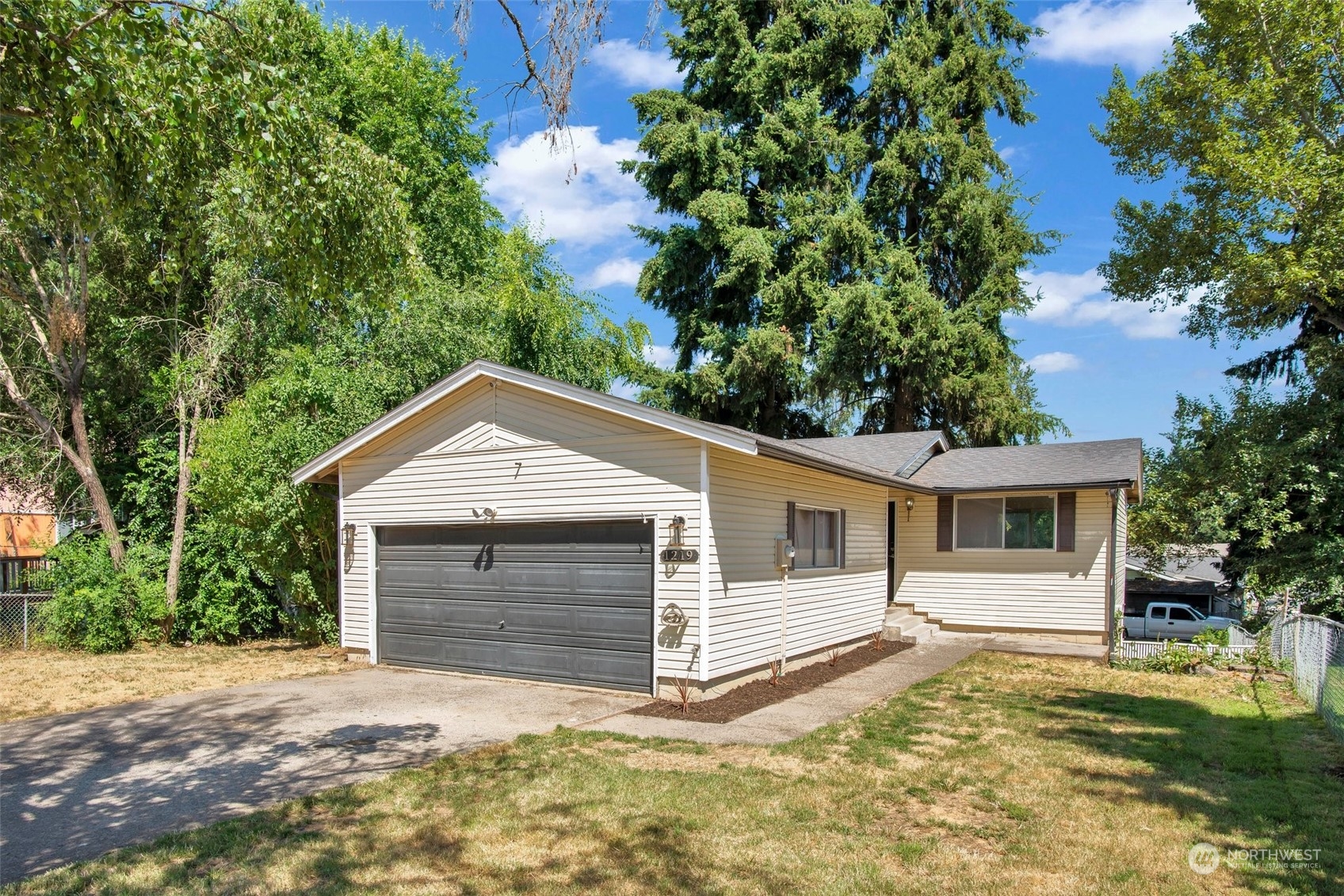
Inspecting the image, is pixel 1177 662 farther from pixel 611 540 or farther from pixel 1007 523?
pixel 611 540

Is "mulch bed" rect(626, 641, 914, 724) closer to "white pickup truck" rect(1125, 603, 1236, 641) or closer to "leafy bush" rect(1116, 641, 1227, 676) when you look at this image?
"leafy bush" rect(1116, 641, 1227, 676)

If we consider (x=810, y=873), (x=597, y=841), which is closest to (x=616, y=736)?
(x=597, y=841)

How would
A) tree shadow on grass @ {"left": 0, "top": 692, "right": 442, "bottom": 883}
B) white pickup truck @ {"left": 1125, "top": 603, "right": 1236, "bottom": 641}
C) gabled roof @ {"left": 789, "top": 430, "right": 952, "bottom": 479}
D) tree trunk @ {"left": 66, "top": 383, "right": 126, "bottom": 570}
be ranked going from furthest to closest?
1. white pickup truck @ {"left": 1125, "top": 603, "right": 1236, "bottom": 641}
2. gabled roof @ {"left": 789, "top": 430, "right": 952, "bottom": 479}
3. tree trunk @ {"left": 66, "top": 383, "right": 126, "bottom": 570}
4. tree shadow on grass @ {"left": 0, "top": 692, "right": 442, "bottom": 883}

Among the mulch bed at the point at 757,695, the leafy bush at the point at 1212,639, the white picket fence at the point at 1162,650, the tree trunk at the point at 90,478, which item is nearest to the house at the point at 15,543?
the tree trunk at the point at 90,478

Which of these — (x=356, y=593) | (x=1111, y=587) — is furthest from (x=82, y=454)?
(x=1111, y=587)

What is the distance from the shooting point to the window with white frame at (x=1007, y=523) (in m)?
15.6

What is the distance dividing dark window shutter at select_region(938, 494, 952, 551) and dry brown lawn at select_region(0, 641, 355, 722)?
1080cm

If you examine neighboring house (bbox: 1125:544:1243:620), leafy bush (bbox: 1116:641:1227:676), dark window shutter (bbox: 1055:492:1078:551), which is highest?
dark window shutter (bbox: 1055:492:1078:551)

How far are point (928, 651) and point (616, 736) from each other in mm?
7860

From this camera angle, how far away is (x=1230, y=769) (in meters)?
7.09

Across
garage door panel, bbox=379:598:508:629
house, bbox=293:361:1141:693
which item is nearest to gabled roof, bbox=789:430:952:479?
house, bbox=293:361:1141:693

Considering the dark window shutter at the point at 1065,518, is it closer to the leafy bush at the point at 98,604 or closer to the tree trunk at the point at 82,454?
the leafy bush at the point at 98,604

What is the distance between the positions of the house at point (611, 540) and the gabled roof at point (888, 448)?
139 centimetres

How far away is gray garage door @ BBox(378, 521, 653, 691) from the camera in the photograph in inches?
401
